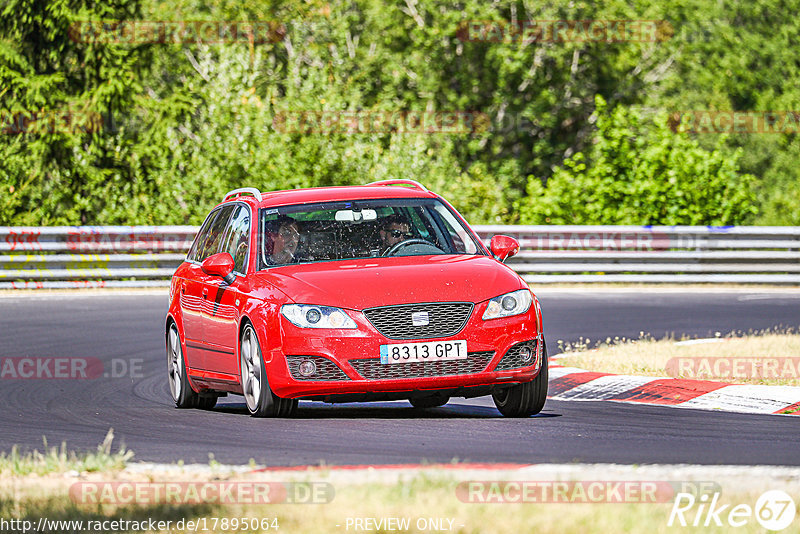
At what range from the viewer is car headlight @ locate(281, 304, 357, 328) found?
927cm

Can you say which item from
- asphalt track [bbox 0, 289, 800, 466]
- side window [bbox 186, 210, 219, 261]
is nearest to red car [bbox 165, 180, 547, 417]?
asphalt track [bbox 0, 289, 800, 466]

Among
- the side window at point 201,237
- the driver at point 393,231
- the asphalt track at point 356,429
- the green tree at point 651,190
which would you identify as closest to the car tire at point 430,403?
the asphalt track at point 356,429

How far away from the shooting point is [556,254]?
2467 cm

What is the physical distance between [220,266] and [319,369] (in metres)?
1.38

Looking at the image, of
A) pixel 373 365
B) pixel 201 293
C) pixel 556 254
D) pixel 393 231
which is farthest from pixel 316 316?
pixel 556 254

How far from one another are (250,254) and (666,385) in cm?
344

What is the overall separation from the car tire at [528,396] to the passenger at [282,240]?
175cm

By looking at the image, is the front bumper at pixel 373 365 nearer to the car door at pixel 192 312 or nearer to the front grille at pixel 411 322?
the front grille at pixel 411 322

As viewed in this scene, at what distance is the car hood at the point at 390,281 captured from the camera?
9.32 metres

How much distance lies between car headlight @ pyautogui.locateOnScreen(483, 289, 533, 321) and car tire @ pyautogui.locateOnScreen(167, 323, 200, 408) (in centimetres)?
284

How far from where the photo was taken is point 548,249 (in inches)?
981

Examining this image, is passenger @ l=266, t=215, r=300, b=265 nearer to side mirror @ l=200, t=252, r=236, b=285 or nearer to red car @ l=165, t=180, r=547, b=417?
red car @ l=165, t=180, r=547, b=417

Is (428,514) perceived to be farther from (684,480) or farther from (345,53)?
(345,53)

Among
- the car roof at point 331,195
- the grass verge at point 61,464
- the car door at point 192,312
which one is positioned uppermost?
the car roof at point 331,195
